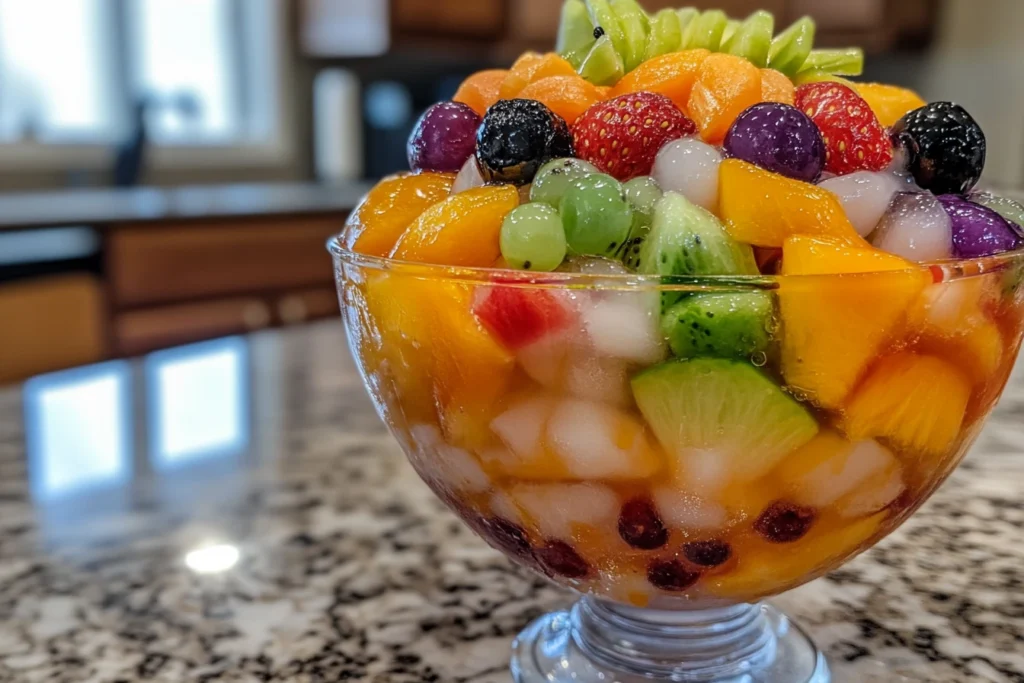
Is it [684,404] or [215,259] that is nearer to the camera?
[684,404]

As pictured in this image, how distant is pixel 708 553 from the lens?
0.48 m

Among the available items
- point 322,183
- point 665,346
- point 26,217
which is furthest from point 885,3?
point 665,346

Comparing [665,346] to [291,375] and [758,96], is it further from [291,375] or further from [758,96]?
[291,375]

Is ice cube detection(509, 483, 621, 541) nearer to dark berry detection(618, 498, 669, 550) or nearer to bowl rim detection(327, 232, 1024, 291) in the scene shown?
dark berry detection(618, 498, 669, 550)

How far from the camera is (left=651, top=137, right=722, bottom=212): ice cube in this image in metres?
0.47

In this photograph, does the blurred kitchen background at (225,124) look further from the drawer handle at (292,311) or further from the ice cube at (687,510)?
the ice cube at (687,510)

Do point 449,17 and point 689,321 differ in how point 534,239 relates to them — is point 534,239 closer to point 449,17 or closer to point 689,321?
point 689,321

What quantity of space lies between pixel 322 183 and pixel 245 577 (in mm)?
3319

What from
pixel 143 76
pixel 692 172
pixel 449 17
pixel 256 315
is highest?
pixel 449 17

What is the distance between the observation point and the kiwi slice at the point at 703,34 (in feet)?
2.10

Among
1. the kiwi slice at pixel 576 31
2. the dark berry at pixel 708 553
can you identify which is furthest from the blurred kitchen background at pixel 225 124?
the dark berry at pixel 708 553

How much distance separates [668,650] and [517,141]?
315 mm

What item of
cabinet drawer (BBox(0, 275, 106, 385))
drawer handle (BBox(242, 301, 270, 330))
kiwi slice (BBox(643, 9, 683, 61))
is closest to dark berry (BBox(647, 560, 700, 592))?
kiwi slice (BBox(643, 9, 683, 61))

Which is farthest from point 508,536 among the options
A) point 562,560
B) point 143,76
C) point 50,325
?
point 143,76
